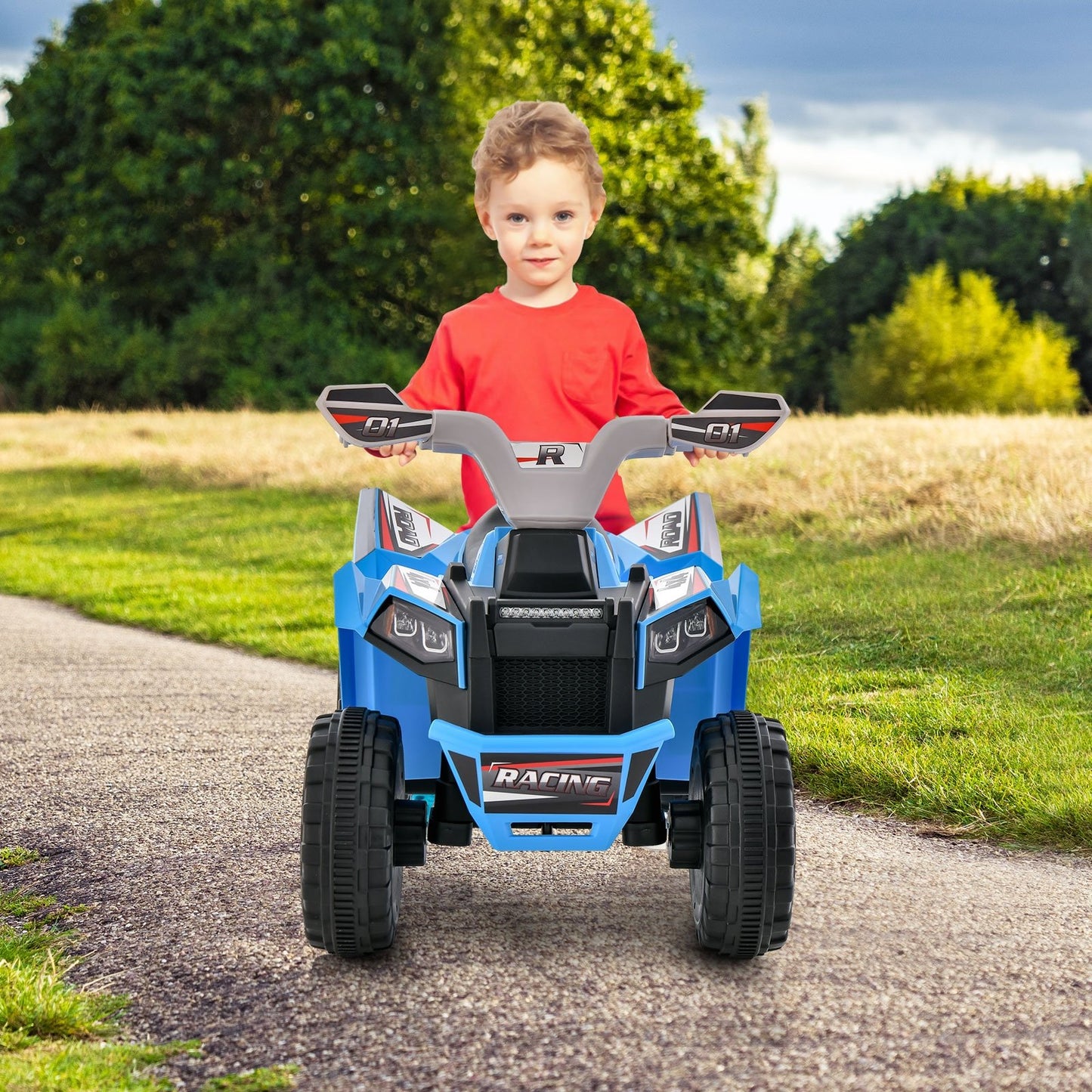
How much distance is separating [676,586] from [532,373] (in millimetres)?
900

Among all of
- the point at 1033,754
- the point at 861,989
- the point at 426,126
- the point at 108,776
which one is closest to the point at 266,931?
the point at 861,989

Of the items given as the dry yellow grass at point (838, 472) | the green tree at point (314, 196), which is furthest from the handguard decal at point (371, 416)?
the green tree at point (314, 196)

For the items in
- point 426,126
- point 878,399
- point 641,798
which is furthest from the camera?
point 878,399

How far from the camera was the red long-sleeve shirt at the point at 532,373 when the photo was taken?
149 inches

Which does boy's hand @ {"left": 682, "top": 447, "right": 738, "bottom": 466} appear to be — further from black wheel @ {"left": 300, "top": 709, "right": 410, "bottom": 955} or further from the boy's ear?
black wheel @ {"left": 300, "top": 709, "right": 410, "bottom": 955}

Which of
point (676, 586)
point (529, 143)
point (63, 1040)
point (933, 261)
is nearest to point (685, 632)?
point (676, 586)

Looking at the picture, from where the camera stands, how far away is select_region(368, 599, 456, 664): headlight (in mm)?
3113

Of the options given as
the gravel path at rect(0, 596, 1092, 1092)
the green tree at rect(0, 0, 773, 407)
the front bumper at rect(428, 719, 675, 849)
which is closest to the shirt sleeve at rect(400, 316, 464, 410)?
the front bumper at rect(428, 719, 675, 849)

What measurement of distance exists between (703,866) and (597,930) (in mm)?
576

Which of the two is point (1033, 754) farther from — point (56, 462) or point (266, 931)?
point (56, 462)

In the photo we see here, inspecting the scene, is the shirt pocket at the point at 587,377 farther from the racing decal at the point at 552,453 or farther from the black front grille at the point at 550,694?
the black front grille at the point at 550,694

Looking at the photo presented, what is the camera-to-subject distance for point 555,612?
308 cm

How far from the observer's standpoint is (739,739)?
3.28m

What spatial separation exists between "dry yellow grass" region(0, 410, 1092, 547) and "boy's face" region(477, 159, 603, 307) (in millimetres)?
6978
